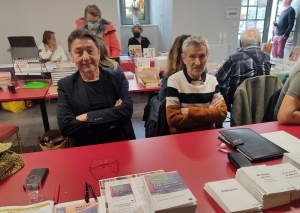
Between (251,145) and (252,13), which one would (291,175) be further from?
(252,13)

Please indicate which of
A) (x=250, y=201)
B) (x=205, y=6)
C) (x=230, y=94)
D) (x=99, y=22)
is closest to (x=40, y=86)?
(x=99, y=22)

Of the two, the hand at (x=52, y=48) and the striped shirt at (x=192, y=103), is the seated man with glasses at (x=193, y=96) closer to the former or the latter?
the striped shirt at (x=192, y=103)

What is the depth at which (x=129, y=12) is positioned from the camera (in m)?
6.00

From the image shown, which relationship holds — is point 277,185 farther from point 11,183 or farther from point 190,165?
point 11,183

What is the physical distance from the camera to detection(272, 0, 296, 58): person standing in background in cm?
531

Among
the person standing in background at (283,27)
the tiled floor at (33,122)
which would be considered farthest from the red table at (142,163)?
the person standing in background at (283,27)

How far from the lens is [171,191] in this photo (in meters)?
0.82

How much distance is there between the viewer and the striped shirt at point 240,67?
7.54ft

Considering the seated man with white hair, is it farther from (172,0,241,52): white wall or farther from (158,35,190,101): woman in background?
(172,0,241,52): white wall

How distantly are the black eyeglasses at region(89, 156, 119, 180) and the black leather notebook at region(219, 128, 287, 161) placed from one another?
592 millimetres

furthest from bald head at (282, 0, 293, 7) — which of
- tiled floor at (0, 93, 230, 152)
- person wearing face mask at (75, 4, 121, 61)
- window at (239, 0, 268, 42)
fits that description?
person wearing face mask at (75, 4, 121, 61)

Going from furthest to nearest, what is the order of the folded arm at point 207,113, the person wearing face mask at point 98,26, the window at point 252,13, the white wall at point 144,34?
1. the white wall at point 144,34
2. the window at point 252,13
3. the person wearing face mask at point 98,26
4. the folded arm at point 207,113

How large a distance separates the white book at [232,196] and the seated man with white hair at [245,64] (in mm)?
1599

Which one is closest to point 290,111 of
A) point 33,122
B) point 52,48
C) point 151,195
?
point 151,195
